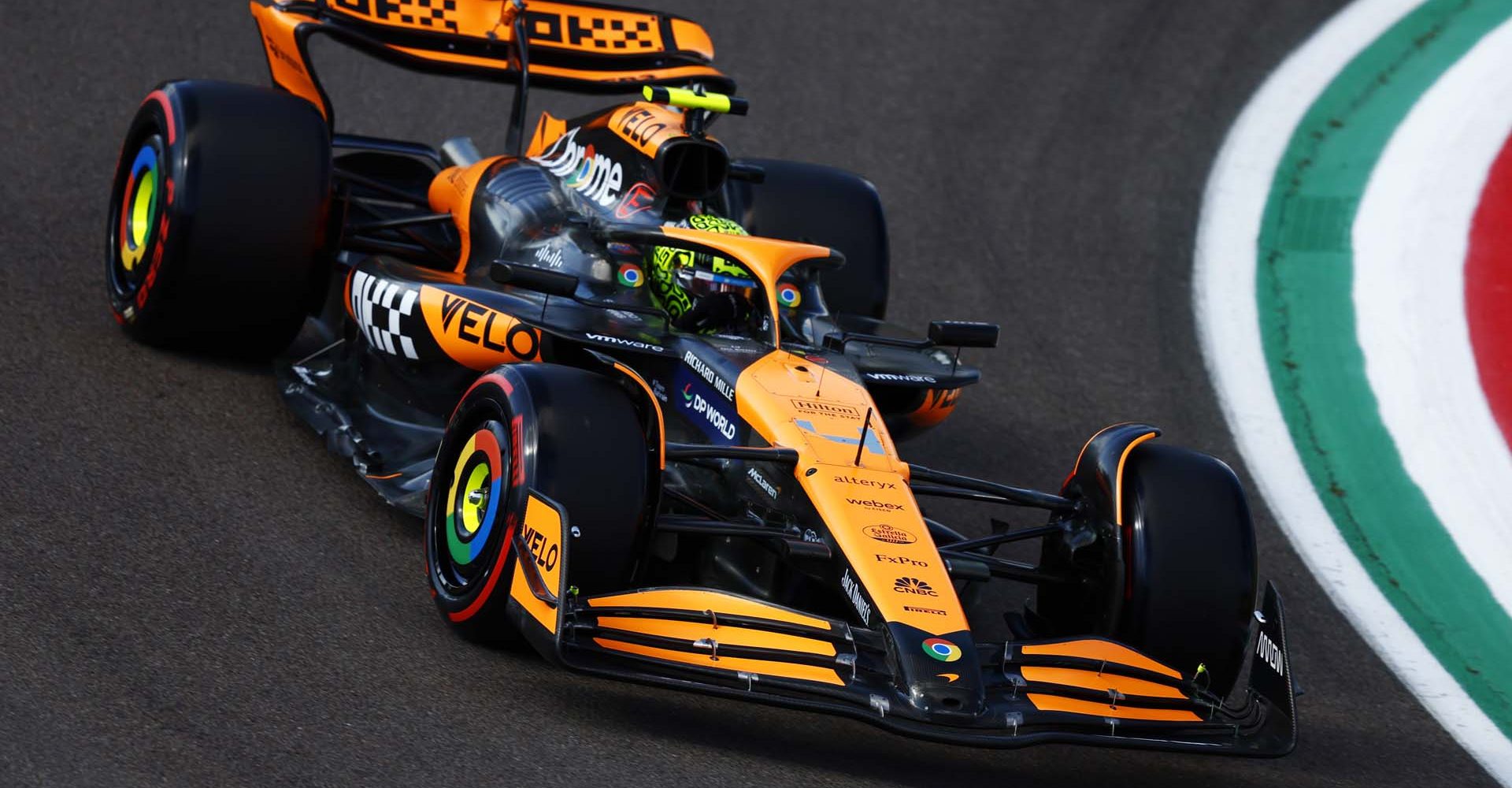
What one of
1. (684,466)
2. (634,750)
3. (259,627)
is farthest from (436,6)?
(634,750)

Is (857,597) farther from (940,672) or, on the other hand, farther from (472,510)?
(472,510)

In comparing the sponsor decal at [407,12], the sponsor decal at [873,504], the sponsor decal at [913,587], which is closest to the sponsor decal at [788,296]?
the sponsor decal at [873,504]

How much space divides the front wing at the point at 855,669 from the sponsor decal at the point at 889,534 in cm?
37

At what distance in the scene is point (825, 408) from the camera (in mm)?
5828

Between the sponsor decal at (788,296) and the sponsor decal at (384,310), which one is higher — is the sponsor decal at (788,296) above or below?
above

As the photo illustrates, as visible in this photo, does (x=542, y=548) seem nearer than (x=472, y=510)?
Yes

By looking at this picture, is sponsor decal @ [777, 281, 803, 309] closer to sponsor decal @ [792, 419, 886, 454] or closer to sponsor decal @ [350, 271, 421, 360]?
sponsor decal @ [792, 419, 886, 454]

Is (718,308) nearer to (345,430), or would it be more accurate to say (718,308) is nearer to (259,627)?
(345,430)

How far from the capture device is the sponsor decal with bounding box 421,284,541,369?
632cm

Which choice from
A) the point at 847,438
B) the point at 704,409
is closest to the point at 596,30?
the point at 704,409

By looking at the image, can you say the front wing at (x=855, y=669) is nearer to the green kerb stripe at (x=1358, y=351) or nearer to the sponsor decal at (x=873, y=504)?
the sponsor decal at (x=873, y=504)

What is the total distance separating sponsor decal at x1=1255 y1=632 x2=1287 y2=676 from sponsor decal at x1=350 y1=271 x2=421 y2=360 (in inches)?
124

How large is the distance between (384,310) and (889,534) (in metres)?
2.41

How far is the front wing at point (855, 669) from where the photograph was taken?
189 inches
